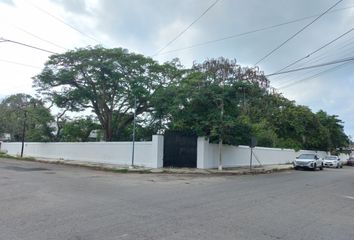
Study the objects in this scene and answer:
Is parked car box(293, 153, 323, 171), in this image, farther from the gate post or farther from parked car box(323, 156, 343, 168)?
the gate post

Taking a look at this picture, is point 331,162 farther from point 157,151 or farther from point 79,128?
point 79,128

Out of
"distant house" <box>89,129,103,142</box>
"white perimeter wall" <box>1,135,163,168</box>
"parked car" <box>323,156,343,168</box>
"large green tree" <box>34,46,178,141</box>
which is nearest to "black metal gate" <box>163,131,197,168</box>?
"white perimeter wall" <box>1,135,163,168</box>

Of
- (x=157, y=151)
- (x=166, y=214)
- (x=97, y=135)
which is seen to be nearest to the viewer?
(x=166, y=214)

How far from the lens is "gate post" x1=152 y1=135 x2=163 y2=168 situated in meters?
25.6

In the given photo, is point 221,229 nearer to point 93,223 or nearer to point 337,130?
point 93,223

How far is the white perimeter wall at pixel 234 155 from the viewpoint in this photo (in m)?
26.8

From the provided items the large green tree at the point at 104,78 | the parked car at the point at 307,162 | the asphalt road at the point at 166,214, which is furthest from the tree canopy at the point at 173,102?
the asphalt road at the point at 166,214

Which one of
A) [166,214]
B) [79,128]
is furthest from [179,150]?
[79,128]

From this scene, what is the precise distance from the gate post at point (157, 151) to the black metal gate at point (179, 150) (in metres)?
0.42

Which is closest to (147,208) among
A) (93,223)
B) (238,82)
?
(93,223)

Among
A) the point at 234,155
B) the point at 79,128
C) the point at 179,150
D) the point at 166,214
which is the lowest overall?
the point at 166,214

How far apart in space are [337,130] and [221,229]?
54.5 m

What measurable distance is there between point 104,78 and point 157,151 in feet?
41.2

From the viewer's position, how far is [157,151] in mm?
25625
